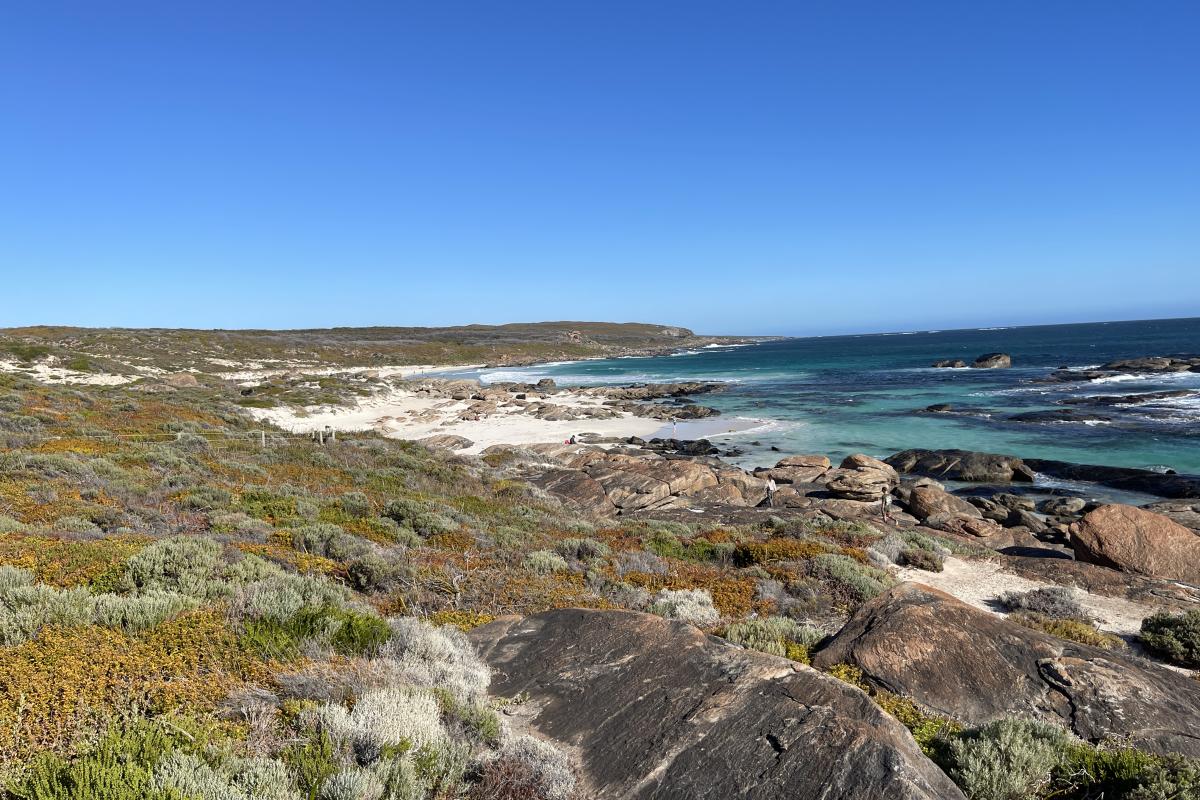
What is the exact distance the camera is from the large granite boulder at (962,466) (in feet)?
92.9

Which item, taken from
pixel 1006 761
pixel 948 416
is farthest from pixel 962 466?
pixel 1006 761

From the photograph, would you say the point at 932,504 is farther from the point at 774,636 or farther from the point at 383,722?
the point at 383,722

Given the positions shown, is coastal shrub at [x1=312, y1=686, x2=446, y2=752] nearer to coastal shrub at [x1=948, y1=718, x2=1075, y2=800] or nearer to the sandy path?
coastal shrub at [x1=948, y1=718, x2=1075, y2=800]

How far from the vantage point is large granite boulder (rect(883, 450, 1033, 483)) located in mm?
28328

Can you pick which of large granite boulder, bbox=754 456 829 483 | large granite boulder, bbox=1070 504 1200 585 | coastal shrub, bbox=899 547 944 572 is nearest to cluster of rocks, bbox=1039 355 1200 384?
large granite boulder, bbox=754 456 829 483

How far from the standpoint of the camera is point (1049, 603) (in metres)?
10.6

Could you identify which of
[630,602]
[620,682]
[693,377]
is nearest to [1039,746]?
[620,682]

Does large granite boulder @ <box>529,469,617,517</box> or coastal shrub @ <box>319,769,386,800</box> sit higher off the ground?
coastal shrub @ <box>319,769,386,800</box>

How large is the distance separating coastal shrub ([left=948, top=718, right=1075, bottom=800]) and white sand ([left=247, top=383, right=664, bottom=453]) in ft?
96.1

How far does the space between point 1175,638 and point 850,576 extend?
431 centimetres

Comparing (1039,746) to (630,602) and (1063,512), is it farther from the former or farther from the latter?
(1063,512)

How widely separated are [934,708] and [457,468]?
59.2 ft

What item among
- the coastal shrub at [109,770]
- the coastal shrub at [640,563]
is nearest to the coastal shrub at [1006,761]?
the coastal shrub at [109,770]

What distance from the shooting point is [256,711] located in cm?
442
